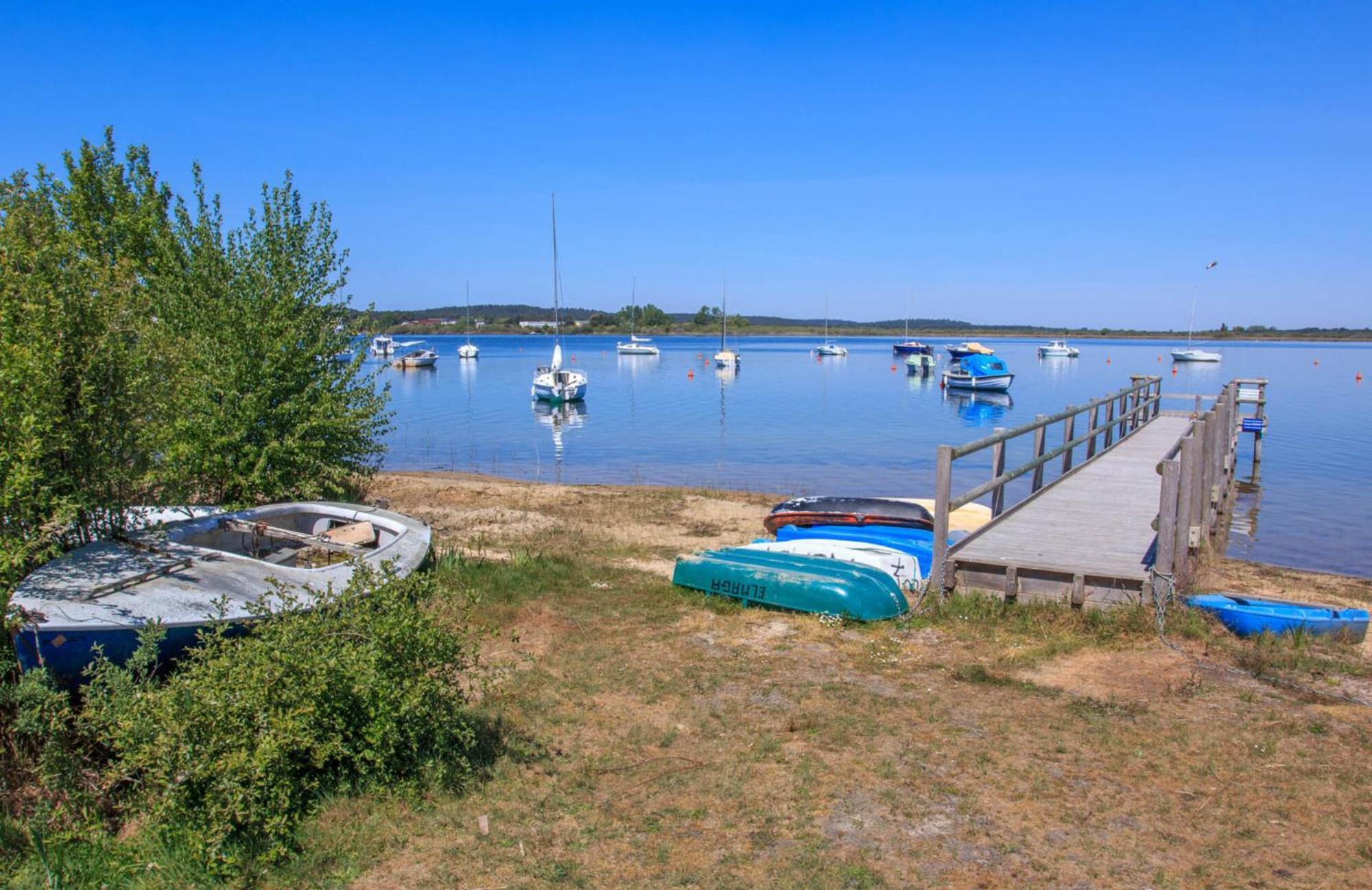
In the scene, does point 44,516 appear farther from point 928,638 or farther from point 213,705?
point 928,638

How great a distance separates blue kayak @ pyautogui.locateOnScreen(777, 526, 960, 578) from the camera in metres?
11.3

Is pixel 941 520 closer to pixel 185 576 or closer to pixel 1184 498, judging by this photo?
pixel 1184 498

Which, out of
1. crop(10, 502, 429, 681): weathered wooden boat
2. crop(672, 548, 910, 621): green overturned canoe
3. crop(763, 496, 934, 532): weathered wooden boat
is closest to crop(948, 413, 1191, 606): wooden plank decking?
crop(672, 548, 910, 621): green overturned canoe

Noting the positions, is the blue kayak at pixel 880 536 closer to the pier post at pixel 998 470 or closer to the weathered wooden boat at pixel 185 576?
the pier post at pixel 998 470

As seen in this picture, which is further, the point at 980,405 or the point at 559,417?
the point at 980,405

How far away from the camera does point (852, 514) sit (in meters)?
13.3

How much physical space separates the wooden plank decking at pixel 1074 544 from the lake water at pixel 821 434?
5.78m

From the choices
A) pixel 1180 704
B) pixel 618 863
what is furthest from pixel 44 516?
pixel 1180 704

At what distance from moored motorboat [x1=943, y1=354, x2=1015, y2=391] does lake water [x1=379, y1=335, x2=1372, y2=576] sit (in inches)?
60.4

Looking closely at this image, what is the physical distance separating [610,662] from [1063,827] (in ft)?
12.6

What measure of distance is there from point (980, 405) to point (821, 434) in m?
22.3

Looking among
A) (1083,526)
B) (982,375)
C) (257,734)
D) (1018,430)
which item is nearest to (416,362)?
(982,375)

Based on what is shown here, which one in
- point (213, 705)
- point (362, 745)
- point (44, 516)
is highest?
point (44, 516)

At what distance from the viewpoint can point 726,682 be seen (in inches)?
279
